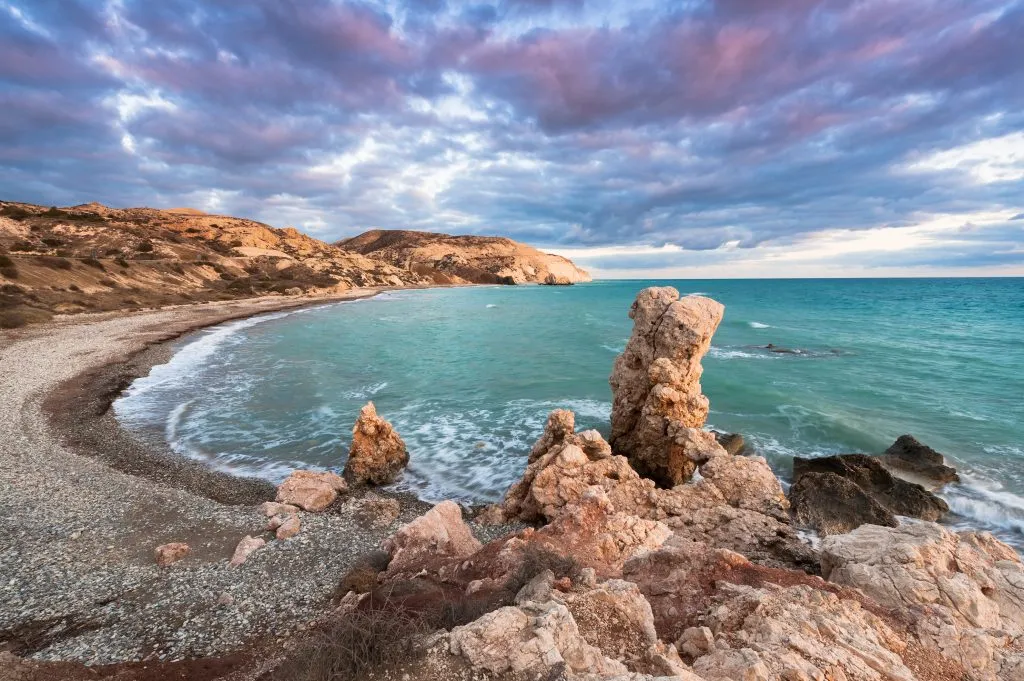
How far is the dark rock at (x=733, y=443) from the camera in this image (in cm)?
1598

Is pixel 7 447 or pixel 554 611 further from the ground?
pixel 554 611

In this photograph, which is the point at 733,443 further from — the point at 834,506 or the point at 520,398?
the point at 520,398

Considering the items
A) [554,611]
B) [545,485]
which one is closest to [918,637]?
[554,611]

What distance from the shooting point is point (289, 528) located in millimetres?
9688

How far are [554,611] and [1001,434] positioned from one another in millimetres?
22665

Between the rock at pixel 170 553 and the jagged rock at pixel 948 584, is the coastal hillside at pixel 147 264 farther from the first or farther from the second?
the jagged rock at pixel 948 584

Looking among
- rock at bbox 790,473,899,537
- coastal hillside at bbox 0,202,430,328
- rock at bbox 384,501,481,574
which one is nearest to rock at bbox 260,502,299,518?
rock at bbox 384,501,481,574

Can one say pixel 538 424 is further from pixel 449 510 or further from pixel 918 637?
pixel 918 637

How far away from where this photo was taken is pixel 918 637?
17.4ft

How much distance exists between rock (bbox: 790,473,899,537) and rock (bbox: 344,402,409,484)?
36.3 ft

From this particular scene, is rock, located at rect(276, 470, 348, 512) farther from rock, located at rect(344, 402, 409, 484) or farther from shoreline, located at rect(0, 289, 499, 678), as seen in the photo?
rock, located at rect(344, 402, 409, 484)

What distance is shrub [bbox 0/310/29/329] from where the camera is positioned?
33069 millimetres

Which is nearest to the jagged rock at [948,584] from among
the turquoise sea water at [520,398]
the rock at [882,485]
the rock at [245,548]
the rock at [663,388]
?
the rock at [882,485]

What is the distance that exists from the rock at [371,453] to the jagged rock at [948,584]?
36.4ft
